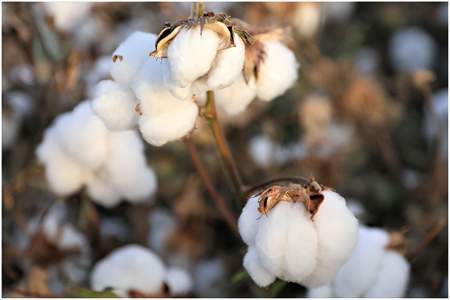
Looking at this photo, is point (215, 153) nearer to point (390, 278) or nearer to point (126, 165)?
point (126, 165)

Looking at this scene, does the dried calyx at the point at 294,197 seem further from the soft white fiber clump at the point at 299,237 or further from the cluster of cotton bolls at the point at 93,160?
the cluster of cotton bolls at the point at 93,160

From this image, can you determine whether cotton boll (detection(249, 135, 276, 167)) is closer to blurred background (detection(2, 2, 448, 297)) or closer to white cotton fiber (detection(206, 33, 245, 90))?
blurred background (detection(2, 2, 448, 297))

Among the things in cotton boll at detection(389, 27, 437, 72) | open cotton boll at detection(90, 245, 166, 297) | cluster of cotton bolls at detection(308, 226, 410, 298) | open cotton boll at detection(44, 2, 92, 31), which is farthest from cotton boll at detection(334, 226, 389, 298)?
cotton boll at detection(389, 27, 437, 72)

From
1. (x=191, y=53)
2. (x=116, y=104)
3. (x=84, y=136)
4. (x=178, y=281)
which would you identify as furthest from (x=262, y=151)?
(x=191, y=53)

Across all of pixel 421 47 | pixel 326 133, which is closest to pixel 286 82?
pixel 326 133

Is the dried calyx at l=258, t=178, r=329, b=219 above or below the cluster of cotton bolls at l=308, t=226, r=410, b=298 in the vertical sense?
above

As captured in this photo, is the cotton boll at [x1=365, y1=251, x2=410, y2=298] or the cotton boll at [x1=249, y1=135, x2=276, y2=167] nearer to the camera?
the cotton boll at [x1=365, y1=251, x2=410, y2=298]
